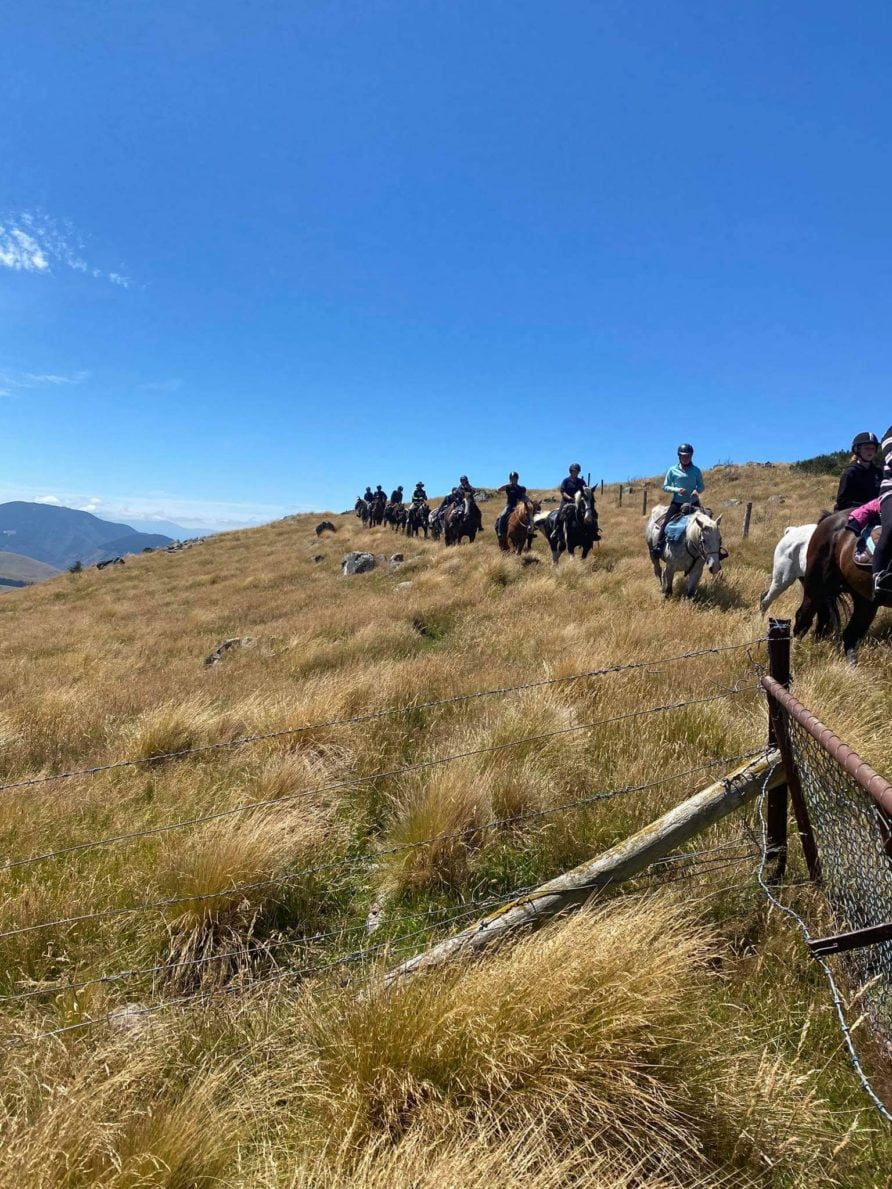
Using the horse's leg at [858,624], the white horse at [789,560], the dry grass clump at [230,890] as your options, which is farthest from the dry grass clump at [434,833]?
the white horse at [789,560]

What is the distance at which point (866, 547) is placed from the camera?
5633 mm

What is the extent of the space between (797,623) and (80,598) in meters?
25.5

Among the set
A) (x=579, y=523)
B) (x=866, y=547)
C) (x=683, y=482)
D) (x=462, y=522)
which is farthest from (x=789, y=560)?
(x=462, y=522)

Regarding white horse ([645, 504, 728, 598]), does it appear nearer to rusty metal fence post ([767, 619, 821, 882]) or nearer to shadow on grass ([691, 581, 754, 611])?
shadow on grass ([691, 581, 754, 611])

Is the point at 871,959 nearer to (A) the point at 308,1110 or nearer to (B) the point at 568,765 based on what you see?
(B) the point at 568,765

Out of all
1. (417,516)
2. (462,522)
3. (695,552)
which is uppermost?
(417,516)

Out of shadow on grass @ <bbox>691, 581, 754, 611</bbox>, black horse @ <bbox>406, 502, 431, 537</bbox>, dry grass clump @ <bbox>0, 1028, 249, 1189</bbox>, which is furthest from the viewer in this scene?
black horse @ <bbox>406, 502, 431, 537</bbox>

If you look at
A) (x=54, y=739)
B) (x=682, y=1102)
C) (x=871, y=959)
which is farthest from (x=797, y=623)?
(x=54, y=739)

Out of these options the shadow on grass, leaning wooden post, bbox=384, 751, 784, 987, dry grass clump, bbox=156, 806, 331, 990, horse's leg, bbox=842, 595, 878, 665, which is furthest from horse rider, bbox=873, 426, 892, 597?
dry grass clump, bbox=156, 806, 331, 990

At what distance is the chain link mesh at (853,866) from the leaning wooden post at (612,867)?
0.18m

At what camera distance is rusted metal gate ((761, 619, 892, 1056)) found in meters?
1.96

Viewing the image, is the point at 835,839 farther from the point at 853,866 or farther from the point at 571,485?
the point at 571,485

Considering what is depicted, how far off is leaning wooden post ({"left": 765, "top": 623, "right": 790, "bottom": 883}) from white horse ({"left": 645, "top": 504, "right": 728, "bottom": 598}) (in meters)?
6.38

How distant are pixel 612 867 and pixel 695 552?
7270 millimetres
